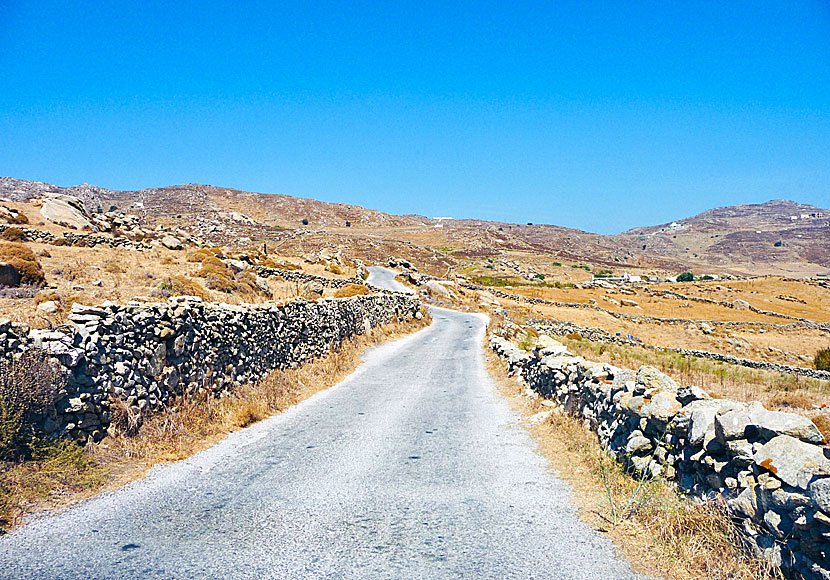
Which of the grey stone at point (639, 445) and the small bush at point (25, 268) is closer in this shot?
the grey stone at point (639, 445)

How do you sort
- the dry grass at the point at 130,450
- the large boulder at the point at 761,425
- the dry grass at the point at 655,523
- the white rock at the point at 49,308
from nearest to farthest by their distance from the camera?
the dry grass at the point at 655,523
the large boulder at the point at 761,425
the dry grass at the point at 130,450
the white rock at the point at 49,308

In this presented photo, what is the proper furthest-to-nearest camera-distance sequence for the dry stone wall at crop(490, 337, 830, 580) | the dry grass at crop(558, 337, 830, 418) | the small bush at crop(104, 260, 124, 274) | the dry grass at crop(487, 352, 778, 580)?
the small bush at crop(104, 260, 124, 274) < the dry grass at crop(558, 337, 830, 418) < the dry grass at crop(487, 352, 778, 580) < the dry stone wall at crop(490, 337, 830, 580)

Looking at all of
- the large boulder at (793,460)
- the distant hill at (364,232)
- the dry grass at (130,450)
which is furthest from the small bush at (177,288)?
the distant hill at (364,232)

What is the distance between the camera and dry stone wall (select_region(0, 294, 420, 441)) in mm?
6777

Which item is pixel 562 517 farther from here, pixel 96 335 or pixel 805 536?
pixel 96 335

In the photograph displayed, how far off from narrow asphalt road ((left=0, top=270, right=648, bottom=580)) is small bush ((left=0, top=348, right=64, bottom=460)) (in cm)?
121

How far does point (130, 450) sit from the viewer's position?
23.6ft

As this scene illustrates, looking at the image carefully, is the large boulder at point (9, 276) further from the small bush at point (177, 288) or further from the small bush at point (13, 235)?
the small bush at point (13, 235)

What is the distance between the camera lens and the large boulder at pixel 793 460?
3.89 meters

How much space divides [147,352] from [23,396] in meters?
2.52

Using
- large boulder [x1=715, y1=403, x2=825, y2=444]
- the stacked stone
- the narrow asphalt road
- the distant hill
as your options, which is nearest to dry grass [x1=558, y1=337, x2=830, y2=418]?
large boulder [x1=715, y1=403, x2=825, y2=444]

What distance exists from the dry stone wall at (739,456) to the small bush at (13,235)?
99.1ft

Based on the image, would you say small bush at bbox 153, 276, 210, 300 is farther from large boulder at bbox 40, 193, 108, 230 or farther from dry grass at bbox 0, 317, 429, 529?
large boulder at bbox 40, 193, 108, 230

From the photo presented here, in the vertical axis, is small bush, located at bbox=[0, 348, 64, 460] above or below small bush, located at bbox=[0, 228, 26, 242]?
below
